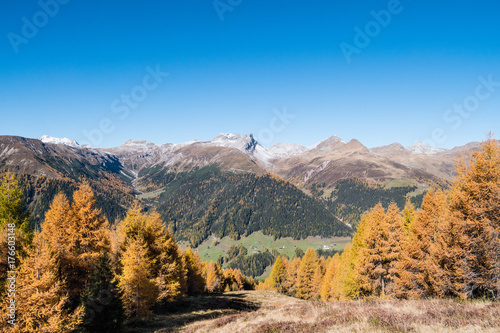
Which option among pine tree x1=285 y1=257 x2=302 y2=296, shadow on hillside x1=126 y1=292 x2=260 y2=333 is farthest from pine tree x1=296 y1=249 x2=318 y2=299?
shadow on hillside x1=126 y1=292 x2=260 y2=333

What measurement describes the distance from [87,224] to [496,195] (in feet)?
126

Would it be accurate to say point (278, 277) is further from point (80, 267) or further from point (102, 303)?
point (102, 303)

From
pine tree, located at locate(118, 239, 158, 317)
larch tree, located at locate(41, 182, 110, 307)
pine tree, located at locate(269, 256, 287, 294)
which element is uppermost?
larch tree, located at locate(41, 182, 110, 307)

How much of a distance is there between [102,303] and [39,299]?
4.20 metres

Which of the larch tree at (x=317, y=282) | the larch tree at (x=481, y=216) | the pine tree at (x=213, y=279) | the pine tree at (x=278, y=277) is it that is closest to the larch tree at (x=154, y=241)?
the larch tree at (x=481, y=216)

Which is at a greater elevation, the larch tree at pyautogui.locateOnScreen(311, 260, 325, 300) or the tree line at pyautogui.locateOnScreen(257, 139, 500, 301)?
the tree line at pyautogui.locateOnScreen(257, 139, 500, 301)

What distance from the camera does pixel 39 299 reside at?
690 inches

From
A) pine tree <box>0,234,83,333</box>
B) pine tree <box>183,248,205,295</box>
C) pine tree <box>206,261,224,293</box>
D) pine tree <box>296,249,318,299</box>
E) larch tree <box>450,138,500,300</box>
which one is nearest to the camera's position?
pine tree <box>0,234,83,333</box>

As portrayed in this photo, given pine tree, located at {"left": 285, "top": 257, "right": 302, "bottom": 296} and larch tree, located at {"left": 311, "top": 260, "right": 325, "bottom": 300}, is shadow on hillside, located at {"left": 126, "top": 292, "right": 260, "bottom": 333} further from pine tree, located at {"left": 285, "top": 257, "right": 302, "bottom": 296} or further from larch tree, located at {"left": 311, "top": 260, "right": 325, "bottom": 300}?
pine tree, located at {"left": 285, "top": 257, "right": 302, "bottom": 296}

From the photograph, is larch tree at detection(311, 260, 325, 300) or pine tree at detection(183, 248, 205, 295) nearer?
pine tree at detection(183, 248, 205, 295)

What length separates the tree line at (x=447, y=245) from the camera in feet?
63.7

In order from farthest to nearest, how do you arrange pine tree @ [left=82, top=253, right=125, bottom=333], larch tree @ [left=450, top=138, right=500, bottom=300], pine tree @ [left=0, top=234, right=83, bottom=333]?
1. pine tree @ [left=82, top=253, right=125, bottom=333]
2. larch tree @ [left=450, top=138, right=500, bottom=300]
3. pine tree @ [left=0, top=234, right=83, bottom=333]

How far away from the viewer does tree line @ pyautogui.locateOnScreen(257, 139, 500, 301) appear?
19.4 meters

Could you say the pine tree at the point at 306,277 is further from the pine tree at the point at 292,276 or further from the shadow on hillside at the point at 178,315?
the shadow on hillside at the point at 178,315
